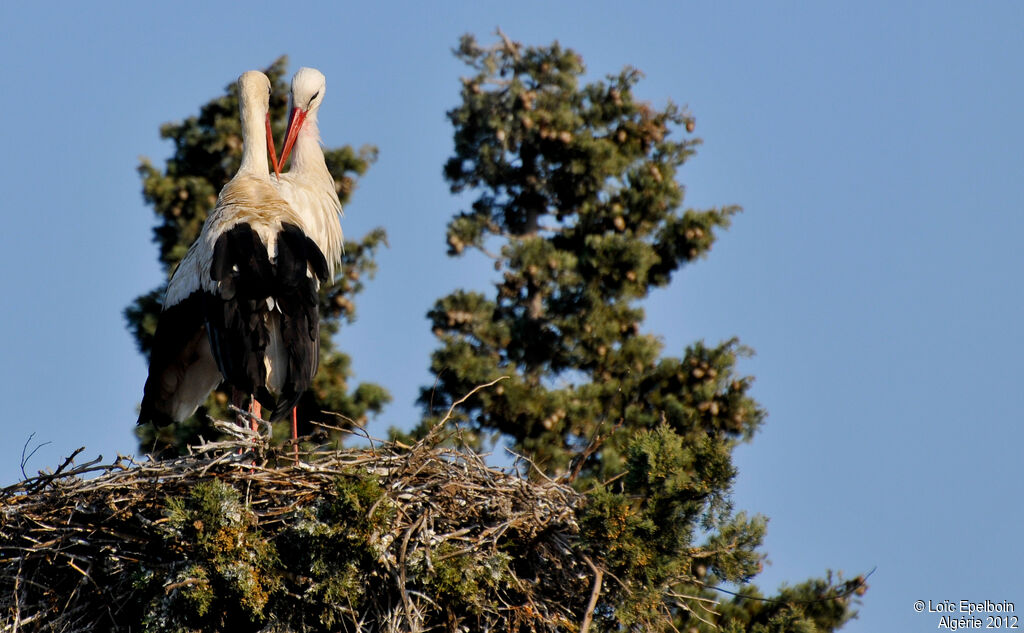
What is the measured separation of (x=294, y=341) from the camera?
653 cm

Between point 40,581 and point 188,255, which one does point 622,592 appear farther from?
point 188,255

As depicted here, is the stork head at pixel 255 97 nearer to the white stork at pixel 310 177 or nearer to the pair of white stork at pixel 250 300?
the pair of white stork at pixel 250 300

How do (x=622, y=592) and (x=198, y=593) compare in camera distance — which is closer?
(x=198, y=593)

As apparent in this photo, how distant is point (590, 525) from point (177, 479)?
1.51 metres

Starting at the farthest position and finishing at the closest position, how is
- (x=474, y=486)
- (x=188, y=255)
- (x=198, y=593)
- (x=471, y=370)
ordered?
(x=471, y=370) < (x=188, y=255) < (x=474, y=486) < (x=198, y=593)

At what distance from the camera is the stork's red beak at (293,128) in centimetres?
867

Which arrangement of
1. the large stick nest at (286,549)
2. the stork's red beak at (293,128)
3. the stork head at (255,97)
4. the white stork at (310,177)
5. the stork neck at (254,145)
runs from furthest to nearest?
the stork's red beak at (293,128), the stork head at (255,97), the white stork at (310,177), the stork neck at (254,145), the large stick nest at (286,549)

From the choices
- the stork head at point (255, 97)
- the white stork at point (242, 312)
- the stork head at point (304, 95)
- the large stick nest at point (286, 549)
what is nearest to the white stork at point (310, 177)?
the stork head at point (304, 95)

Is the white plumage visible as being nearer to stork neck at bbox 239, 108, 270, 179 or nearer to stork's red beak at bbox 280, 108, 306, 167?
stork's red beak at bbox 280, 108, 306, 167

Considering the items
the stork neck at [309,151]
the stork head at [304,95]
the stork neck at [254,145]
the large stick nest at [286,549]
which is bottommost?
the large stick nest at [286,549]

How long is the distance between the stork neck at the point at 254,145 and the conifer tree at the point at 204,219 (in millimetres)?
1387

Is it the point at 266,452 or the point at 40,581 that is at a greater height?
the point at 266,452

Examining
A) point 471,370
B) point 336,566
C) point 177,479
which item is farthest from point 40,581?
point 471,370

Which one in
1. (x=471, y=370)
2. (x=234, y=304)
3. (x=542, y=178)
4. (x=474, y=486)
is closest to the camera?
(x=474, y=486)
